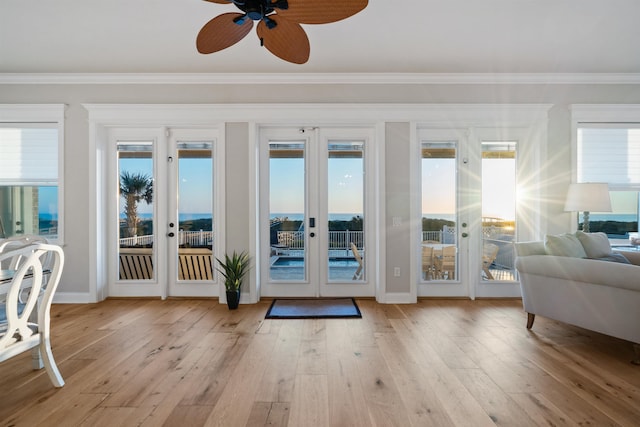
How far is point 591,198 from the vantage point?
368 cm

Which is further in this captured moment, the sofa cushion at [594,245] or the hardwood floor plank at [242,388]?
the sofa cushion at [594,245]

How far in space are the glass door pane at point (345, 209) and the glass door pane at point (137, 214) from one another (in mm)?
2375

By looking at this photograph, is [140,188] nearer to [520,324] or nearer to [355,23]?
[355,23]

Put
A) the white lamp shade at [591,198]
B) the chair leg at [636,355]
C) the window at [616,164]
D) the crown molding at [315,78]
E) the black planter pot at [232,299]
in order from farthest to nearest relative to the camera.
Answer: the window at [616,164] → the crown molding at [315,78] → the black planter pot at [232,299] → the white lamp shade at [591,198] → the chair leg at [636,355]

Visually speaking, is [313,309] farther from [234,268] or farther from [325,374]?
[325,374]

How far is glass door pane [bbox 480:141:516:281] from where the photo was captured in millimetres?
4422

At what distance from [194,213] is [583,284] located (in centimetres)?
424

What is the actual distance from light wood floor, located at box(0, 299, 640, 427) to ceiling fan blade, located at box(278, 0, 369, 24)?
2251 mm

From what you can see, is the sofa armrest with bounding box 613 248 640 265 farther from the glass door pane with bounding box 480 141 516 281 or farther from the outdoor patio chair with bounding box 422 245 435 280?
the outdoor patio chair with bounding box 422 245 435 280

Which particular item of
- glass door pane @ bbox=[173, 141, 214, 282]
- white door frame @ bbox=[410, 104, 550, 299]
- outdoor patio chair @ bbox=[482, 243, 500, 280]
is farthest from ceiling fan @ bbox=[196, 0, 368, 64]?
outdoor patio chair @ bbox=[482, 243, 500, 280]

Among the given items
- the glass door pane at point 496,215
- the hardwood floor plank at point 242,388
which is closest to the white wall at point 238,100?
the glass door pane at point 496,215

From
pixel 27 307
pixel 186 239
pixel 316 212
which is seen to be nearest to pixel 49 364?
pixel 27 307

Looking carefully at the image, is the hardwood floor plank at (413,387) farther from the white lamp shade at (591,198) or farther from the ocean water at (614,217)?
the ocean water at (614,217)

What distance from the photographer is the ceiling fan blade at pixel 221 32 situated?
2.09 metres
